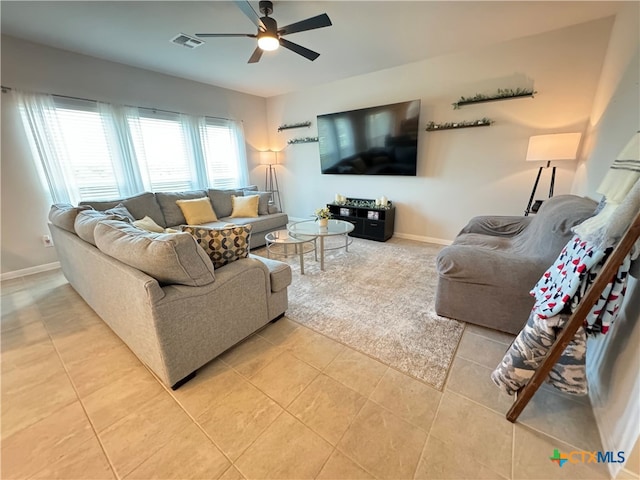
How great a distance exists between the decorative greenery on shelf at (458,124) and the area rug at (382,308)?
178cm

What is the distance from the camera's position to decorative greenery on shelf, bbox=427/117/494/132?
3.28m

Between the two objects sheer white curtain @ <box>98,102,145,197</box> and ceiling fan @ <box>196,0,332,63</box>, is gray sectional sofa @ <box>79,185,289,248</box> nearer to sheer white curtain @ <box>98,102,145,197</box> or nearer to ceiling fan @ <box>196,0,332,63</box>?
sheer white curtain @ <box>98,102,145,197</box>

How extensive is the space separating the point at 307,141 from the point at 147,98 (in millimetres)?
2642

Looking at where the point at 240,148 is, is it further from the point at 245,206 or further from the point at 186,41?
the point at 186,41

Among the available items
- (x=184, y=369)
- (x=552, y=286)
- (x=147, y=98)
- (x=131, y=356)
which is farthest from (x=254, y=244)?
(x=552, y=286)

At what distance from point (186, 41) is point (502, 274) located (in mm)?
3877

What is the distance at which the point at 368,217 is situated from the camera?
4.20 m

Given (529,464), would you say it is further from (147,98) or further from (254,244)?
(147,98)

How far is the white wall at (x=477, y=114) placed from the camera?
279cm

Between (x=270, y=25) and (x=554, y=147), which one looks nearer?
(x=270, y=25)

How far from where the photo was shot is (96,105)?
3.32 metres

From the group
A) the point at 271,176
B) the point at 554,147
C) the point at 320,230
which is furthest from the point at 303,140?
the point at 554,147

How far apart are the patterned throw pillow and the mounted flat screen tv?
3042 mm

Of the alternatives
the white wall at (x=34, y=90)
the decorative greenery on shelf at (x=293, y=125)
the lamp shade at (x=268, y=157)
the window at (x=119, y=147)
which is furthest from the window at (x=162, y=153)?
the decorative greenery on shelf at (x=293, y=125)
